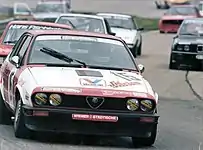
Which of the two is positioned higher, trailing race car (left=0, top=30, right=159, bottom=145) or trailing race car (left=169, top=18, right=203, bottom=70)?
trailing race car (left=0, top=30, right=159, bottom=145)

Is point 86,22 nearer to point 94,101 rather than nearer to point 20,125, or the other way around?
point 20,125

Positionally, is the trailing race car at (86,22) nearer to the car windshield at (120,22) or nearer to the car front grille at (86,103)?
the car windshield at (120,22)

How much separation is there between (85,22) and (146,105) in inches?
505

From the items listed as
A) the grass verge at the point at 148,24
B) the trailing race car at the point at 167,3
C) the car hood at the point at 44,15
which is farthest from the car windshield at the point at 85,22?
the trailing race car at the point at 167,3

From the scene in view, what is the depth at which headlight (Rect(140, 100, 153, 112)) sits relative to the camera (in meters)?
9.84

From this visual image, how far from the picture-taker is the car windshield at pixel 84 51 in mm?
10766

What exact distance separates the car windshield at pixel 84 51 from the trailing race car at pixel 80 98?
27 millimetres

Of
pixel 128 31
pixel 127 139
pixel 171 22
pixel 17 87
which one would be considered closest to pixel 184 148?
pixel 127 139

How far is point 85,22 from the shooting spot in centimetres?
2252

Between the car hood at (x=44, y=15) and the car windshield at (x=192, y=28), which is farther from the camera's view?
the car hood at (x=44, y=15)

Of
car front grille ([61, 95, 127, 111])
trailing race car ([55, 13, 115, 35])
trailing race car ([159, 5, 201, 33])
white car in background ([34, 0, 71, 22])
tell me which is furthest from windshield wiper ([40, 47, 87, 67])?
trailing race car ([159, 5, 201, 33])

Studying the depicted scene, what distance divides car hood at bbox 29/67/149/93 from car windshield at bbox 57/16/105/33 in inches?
469

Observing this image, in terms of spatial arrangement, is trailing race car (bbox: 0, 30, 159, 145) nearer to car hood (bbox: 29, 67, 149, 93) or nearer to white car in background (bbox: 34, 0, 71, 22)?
car hood (bbox: 29, 67, 149, 93)

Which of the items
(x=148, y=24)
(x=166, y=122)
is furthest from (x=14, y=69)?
(x=148, y=24)
